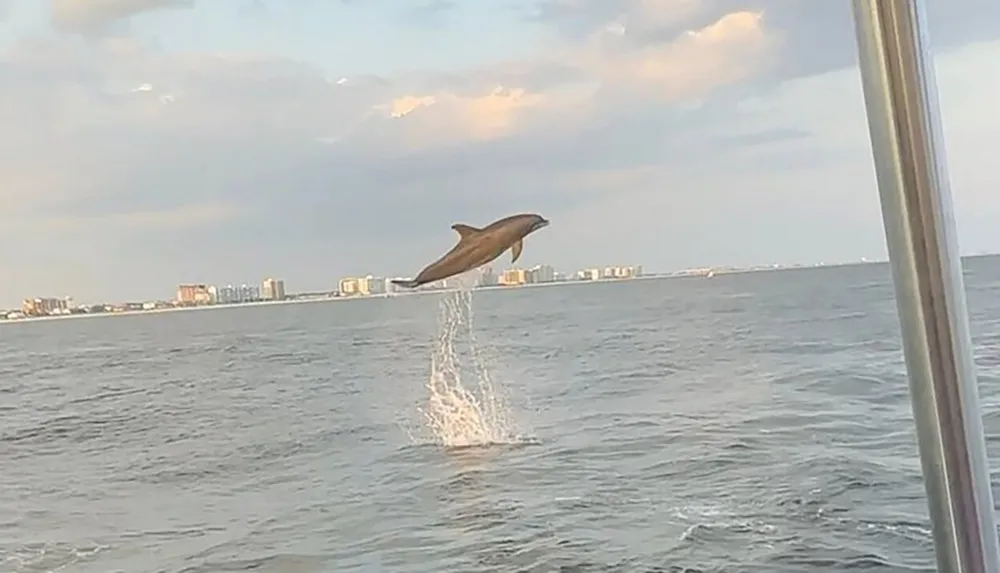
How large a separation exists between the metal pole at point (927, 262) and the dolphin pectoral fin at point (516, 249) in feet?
1.64

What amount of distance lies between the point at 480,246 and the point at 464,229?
0.12 feet

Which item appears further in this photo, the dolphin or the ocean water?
the dolphin

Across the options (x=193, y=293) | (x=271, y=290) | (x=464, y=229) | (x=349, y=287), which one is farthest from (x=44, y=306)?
(x=464, y=229)

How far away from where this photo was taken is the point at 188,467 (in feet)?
4.33

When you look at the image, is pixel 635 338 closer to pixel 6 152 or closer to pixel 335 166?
pixel 335 166

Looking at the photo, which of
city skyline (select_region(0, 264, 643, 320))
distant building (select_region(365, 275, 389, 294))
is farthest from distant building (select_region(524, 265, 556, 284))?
distant building (select_region(365, 275, 389, 294))

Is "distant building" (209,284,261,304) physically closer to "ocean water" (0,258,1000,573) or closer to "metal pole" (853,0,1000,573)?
"ocean water" (0,258,1000,573)

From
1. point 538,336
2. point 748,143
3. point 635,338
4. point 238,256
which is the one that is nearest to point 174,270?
point 238,256

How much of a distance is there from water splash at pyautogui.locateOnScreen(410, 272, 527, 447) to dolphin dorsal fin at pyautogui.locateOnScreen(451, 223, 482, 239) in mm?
70

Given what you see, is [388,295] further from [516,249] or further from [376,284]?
[516,249]

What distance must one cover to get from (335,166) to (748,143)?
636mm

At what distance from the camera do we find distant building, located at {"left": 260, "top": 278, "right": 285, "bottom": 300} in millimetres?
1400

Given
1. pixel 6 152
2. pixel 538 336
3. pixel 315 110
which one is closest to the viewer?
pixel 6 152

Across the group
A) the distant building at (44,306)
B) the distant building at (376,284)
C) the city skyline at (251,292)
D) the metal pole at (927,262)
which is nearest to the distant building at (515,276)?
the city skyline at (251,292)
